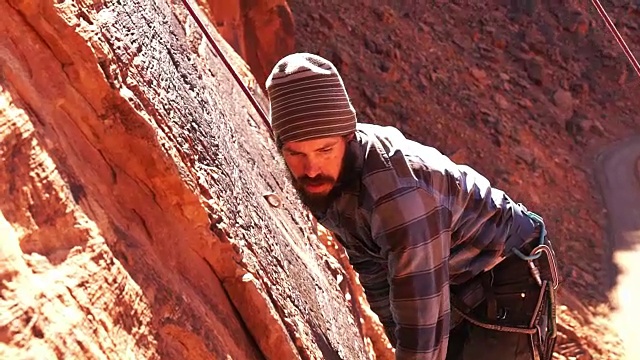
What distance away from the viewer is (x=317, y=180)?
203 centimetres

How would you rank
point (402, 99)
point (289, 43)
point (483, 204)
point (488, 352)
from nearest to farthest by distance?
point (483, 204) → point (488, 352) → point (289, 43) → point (402, 99)

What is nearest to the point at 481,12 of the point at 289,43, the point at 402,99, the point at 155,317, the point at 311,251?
the point at 402,99

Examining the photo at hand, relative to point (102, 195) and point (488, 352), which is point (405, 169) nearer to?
point (102, 195)

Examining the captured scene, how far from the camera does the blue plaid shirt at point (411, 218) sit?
1.93 metres

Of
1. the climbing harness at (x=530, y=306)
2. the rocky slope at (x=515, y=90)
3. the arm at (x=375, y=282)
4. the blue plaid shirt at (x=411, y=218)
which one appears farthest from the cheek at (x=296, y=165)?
the rocky slope at (x=515, y=90)

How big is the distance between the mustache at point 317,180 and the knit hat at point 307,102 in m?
0.12

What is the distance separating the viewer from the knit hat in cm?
198

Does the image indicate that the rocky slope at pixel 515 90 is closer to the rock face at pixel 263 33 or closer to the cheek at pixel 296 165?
the rock face at pixel 263 33

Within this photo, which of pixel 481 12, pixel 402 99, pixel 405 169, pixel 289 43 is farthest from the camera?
pixel 481 12

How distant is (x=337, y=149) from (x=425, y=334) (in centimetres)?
60

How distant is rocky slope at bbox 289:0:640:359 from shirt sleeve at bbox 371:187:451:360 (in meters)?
6.03

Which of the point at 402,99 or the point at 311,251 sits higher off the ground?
the point at 311,251

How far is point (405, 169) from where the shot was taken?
1.96 meters

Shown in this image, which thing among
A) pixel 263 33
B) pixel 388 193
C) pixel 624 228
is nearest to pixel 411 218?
pixel 388 193
